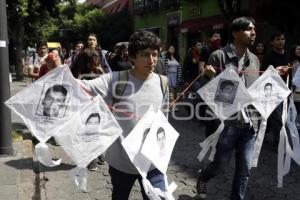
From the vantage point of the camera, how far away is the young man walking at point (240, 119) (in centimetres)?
410

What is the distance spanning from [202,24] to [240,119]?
19332 mm

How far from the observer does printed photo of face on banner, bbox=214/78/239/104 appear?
13.4 feet

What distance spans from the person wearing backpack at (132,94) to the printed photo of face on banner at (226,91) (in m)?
0.97

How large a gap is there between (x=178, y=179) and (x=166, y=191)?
2.40m

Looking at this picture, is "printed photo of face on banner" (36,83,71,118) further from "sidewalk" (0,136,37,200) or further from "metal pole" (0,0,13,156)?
"metal pole" (0,0,13,156)

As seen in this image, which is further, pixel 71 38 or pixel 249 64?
pixel 71 38

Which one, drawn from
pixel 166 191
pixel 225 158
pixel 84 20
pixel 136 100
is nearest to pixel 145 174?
pixel 166 191

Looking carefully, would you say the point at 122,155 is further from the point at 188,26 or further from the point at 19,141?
the point at 188,26

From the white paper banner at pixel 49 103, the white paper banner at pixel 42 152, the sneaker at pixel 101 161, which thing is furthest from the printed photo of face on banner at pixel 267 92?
the sneaker at pixel 101 161

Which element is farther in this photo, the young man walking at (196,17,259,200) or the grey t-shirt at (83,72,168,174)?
the young man walking at (196,17,259,200)

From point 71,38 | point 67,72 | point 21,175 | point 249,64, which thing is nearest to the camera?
point 67,72

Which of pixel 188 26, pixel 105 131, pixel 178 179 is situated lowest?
pixel 178 179

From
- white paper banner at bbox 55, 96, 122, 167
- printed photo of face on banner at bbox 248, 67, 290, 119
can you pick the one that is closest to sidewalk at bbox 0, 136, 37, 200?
white paper banner at bbox 55, 96, 122, 167

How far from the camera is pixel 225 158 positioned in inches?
169
